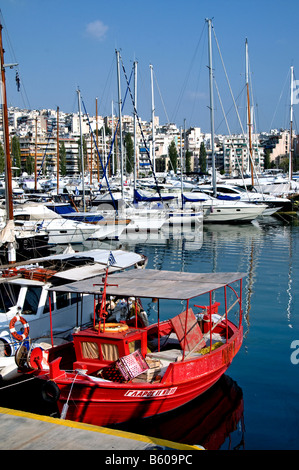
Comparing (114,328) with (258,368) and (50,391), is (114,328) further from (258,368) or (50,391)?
(258,368)

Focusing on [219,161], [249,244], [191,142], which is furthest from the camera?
[191,142]

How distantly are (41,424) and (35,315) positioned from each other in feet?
18.4

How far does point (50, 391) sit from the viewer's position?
30.7 feet

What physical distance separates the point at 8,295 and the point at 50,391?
4.60 meters

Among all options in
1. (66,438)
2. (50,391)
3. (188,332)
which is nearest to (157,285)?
(188,332)

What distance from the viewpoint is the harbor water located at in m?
9.78

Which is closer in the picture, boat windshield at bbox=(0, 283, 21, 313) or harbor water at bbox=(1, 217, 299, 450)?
harbor water at bbox=(1, 217, 299, 450)

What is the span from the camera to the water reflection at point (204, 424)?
9.69m

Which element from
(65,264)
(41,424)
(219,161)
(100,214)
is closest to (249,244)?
(100,214)

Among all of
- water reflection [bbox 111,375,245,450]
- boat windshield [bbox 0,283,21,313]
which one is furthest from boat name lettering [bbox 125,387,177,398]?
boat windshield [bbox 0,283,21,313]

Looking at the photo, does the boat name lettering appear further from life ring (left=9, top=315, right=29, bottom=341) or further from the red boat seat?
life ring (left=9, top=315, right=29, bottom=341)

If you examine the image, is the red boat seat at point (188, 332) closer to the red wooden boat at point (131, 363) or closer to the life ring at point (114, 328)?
the red wooden boat at point (131, 363)
